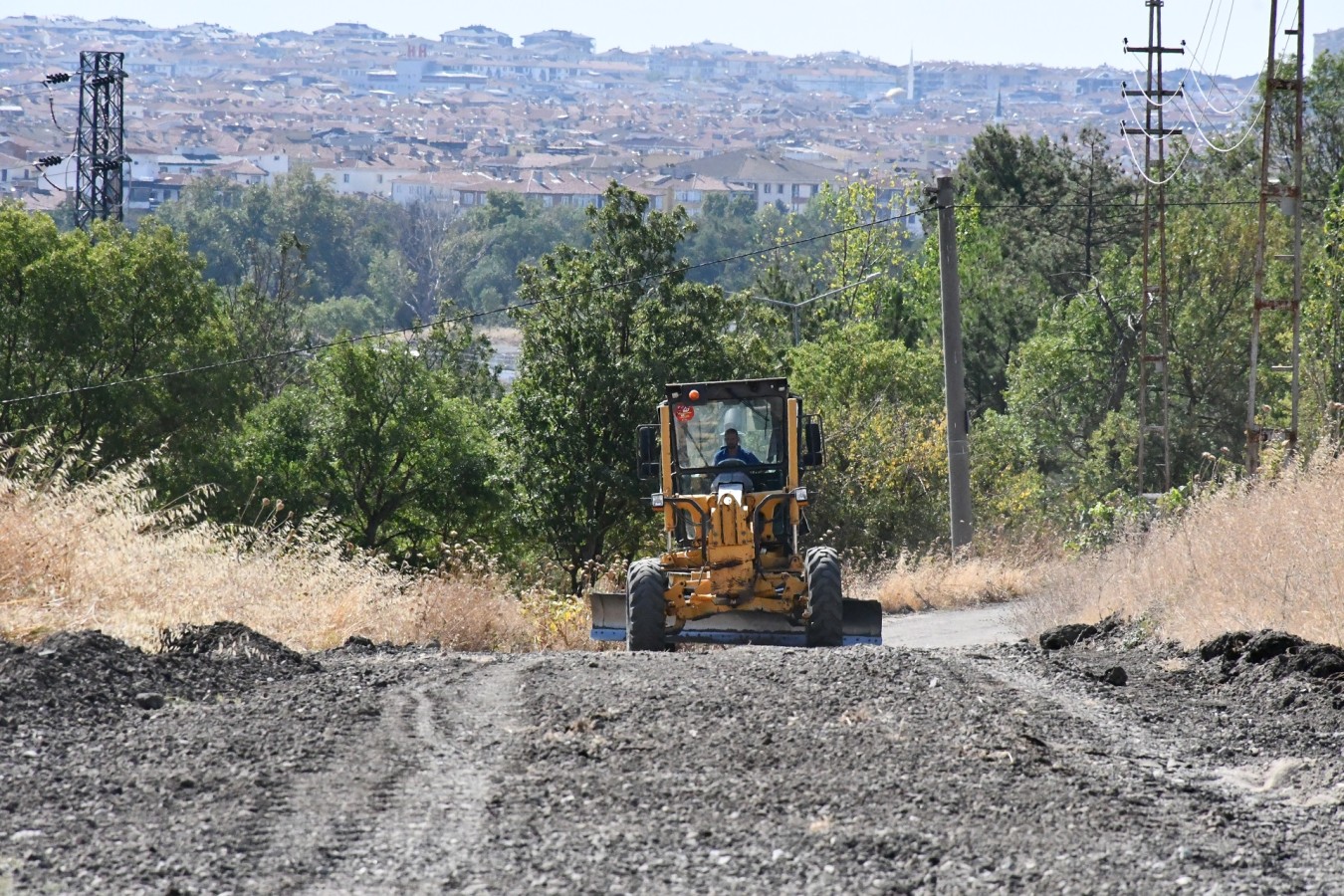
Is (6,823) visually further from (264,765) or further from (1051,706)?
(1051,706)

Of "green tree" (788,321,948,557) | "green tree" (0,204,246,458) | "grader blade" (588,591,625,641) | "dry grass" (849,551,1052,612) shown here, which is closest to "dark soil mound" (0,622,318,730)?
"grader blade" (588,591,625,641)

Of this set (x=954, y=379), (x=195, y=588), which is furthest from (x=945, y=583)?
(x=195, y=588)

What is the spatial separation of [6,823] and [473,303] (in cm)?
14263

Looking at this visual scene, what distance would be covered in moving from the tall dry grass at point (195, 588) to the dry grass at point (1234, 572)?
538 cm

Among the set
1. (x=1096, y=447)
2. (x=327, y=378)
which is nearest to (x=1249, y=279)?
(x=1096, y=447)

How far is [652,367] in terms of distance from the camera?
26500mm

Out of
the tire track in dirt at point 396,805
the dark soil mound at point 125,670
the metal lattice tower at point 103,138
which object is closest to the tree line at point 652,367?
the metal lattice tower at point 103,138

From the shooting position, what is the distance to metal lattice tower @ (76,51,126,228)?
1766 inches

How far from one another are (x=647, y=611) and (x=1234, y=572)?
495 centimetres

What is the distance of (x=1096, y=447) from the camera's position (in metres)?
42.9

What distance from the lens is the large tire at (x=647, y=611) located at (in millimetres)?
14391

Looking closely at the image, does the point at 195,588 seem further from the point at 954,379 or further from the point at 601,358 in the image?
the point at 601,358

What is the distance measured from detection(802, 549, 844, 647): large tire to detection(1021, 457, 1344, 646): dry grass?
2.48 metres

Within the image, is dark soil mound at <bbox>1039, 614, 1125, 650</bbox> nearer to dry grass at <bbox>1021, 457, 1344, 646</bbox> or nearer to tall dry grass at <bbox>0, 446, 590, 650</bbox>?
dry grass at <bbox>1021, 457, 1344, 646</bbox>
